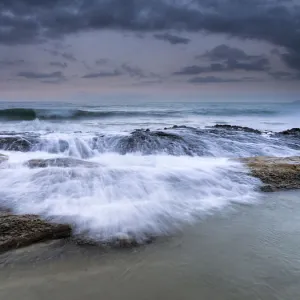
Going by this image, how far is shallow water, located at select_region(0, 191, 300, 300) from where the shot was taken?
2.72 meters

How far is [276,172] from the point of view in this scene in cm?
616

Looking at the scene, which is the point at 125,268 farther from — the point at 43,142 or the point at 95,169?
the point at 43,142

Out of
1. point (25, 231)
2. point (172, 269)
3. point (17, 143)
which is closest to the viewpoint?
point (172, 269)

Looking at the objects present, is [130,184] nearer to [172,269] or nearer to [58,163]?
[58,163]

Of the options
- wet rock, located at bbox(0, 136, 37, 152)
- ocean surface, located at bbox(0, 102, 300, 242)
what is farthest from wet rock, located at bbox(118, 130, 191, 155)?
wet rock, located at bbox(0, 136, 37, 152)

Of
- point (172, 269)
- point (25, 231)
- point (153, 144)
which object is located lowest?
point (172, 269)

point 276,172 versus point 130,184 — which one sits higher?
point 276,172

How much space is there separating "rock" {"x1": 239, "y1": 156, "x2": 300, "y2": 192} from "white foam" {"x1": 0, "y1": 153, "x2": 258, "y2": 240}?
0.24 meters

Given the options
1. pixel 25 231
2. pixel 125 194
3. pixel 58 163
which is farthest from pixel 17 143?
pixel 25 231

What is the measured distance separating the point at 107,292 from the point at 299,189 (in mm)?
4081

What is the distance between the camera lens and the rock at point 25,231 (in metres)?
3.38

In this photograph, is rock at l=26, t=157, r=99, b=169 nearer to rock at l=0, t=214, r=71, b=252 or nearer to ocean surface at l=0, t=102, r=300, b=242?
ocean surface at l=0, t=102, r=300, b=242

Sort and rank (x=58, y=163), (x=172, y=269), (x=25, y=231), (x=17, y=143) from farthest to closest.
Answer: (x=17, y=143) < (x=58, y=163) < (x=25, y=231) < (x=172, y=269)

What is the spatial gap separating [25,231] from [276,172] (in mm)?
4508
